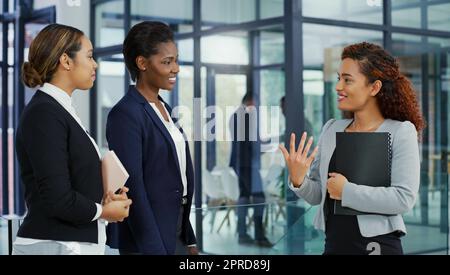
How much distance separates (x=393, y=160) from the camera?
2.19 meters

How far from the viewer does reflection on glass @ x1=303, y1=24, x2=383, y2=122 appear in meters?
6.19

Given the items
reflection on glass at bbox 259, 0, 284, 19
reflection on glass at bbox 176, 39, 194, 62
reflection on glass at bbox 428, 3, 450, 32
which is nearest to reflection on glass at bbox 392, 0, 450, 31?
reflection on glass at bbox 428, 3, 450, 32

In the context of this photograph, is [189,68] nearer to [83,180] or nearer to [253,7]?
[253,7]

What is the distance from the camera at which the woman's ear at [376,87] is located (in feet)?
7.43

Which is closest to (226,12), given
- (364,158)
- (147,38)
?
(147,38)

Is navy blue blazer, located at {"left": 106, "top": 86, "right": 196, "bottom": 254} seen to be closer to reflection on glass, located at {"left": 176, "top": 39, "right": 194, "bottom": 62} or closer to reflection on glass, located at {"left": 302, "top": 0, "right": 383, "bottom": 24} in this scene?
reflection on glass, located at {"left": 302, "top": 0, "right": 383, "bottom": 24}

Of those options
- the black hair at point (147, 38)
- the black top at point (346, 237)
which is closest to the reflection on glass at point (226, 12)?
the black hair at point (147, 38)

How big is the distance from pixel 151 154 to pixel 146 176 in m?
0.07

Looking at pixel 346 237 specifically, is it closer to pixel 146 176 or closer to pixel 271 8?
pixel 146 176

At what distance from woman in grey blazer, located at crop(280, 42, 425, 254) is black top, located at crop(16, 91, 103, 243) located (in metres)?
0.62

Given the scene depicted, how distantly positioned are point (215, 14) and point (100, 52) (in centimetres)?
205

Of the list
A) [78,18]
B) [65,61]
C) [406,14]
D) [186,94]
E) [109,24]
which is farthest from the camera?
[78,18]
